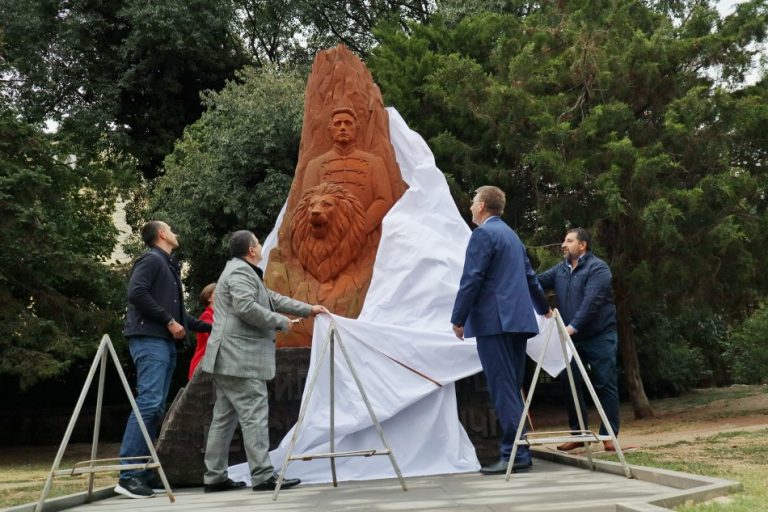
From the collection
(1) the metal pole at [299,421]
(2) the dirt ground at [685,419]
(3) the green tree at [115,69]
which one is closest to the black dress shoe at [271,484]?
(1) the metal pole at [299,421]

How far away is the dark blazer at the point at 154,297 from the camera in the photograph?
580 centimetres

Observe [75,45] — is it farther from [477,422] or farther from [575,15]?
[477,422]

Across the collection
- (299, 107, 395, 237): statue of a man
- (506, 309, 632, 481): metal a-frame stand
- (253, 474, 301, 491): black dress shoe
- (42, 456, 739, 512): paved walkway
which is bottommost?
(42, 456, 739, 512): paved walkway

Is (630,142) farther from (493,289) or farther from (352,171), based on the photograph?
(493,289)

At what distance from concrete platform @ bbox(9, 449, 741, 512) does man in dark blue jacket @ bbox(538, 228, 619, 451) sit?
1.07m

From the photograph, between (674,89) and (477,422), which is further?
(674,89)

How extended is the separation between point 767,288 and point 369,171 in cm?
706

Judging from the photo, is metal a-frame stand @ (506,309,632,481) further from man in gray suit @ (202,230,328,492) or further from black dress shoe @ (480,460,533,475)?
man in gray suit @ (202,230,328,492)

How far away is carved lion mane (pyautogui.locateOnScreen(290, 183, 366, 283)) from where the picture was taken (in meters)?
7.77

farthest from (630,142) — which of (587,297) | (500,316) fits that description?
(500,316)

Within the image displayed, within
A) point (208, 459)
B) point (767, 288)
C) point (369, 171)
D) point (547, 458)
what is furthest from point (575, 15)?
point (208, 459)

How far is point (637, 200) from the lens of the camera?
36.9 feet

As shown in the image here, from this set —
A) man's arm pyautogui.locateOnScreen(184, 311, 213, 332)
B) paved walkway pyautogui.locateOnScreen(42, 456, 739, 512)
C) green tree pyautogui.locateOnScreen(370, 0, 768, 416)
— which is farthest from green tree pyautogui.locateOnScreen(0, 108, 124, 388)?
A: paved walkway pyautogui.locateOnScreen(42, 456, 739, 512)

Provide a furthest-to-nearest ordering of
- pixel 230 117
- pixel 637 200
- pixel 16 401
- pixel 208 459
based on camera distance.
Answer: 1. pixel 16 401
2. pixel 230 117
3. pixel 637 200
4. pixel 208 459
